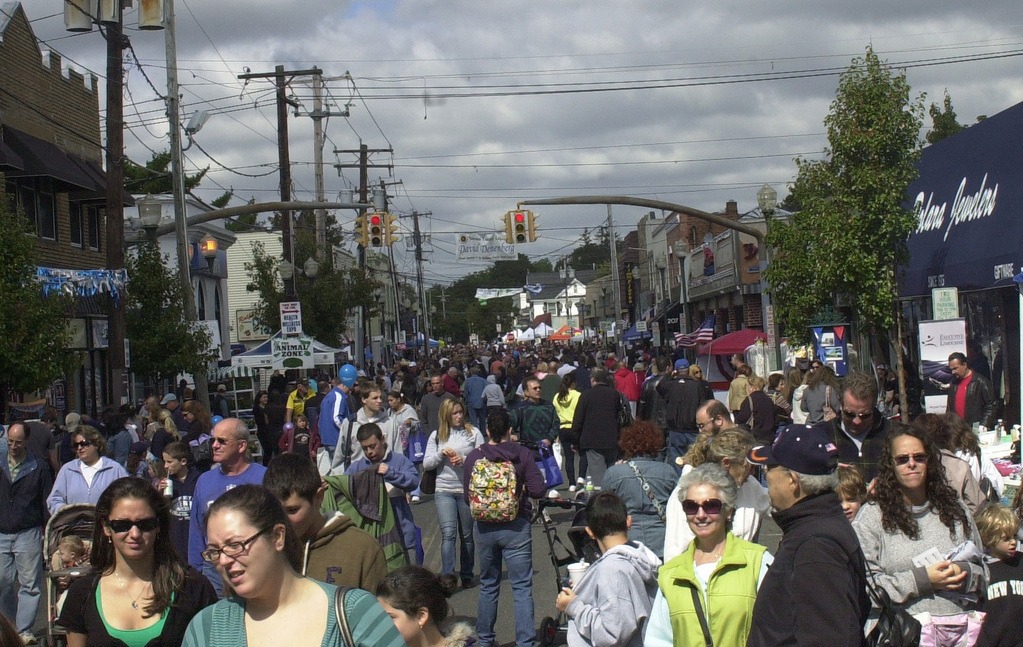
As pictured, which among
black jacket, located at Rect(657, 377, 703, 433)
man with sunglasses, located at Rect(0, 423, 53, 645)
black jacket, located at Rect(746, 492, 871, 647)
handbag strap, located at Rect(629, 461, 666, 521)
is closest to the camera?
black jacket, located at Rect(746, 492, 871, 647)

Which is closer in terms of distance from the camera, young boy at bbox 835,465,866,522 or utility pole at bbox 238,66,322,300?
young boy at bbox 835,465,866,522

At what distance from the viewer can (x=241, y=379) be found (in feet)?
154

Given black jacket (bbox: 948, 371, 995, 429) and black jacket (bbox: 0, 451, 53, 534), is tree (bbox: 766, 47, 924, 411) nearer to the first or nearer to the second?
black jacket (bbox: 948, 371, 995, 429)

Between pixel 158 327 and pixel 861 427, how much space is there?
20147mm

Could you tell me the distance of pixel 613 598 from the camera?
5.07m

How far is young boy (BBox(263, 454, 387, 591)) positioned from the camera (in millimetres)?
4914

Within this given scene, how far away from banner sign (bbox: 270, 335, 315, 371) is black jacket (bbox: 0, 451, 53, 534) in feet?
56.0

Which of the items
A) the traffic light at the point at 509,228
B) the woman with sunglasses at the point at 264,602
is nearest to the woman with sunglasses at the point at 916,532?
the woman with sunglasses at the point at 264,602

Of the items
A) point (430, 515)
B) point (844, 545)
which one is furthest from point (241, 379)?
point (844, 545)

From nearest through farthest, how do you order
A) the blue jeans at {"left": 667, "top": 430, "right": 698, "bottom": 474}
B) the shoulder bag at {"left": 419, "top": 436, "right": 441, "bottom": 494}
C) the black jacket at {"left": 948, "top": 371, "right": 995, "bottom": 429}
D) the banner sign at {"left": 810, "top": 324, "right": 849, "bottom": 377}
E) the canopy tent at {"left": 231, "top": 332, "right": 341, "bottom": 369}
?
the shoulder bag at {"left": 419, "top": 436, "right": 441, "bottom": 494} < the black jacket at {"left": 948, "top": 371, "right": 995, "bottom": 429} < the blue jeans at {"left": 667, "top": 430, "right": 698, "bottom": 474} < the banner sign at {"left": 810, "top": 324, "right": 849, "bottom": 377} < the canopy tent at {"left": 231, "top": 332, "right": 341, "bottom": 369}

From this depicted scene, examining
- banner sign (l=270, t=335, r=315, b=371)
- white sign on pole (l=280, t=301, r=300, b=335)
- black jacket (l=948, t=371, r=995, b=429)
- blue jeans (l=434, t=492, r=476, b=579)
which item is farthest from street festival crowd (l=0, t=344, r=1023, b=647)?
white sign on pole (l=280, t=301, r=300, b=335)

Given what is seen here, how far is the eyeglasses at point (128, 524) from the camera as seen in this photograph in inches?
181

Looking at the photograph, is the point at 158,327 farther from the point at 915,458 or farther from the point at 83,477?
the point at 915,458

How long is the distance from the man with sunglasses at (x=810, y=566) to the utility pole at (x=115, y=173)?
16.4 meters
